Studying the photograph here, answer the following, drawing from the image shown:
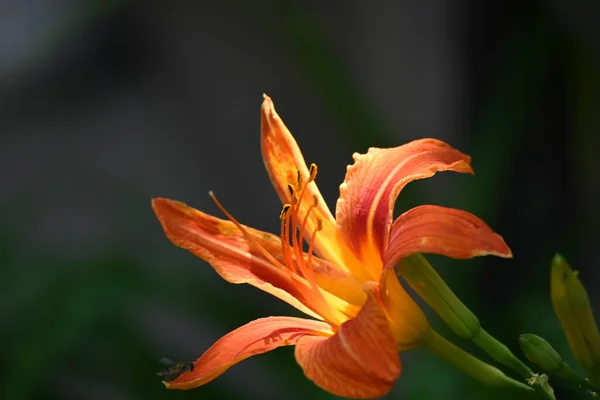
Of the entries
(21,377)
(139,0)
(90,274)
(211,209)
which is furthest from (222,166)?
(21,377)

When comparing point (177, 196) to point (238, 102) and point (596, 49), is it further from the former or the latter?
point (596, 49)

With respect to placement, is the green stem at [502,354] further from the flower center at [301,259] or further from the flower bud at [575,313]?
the flower center at [301,259]

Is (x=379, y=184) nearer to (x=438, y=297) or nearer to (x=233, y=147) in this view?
(x=438, y=297)

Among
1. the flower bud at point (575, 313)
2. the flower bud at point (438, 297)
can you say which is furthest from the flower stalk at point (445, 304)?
the flower bud at point (575, 313)

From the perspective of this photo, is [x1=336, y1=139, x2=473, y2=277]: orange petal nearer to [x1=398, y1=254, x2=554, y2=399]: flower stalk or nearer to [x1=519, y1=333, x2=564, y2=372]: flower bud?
[x1=398, y1=254, x2=554, y2=399]: flower stalk

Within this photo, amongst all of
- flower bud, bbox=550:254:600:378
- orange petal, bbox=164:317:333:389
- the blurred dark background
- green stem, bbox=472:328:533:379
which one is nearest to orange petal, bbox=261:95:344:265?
orange petal, bbox=164:317:333:389

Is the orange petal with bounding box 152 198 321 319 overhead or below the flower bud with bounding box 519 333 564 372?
overhead
